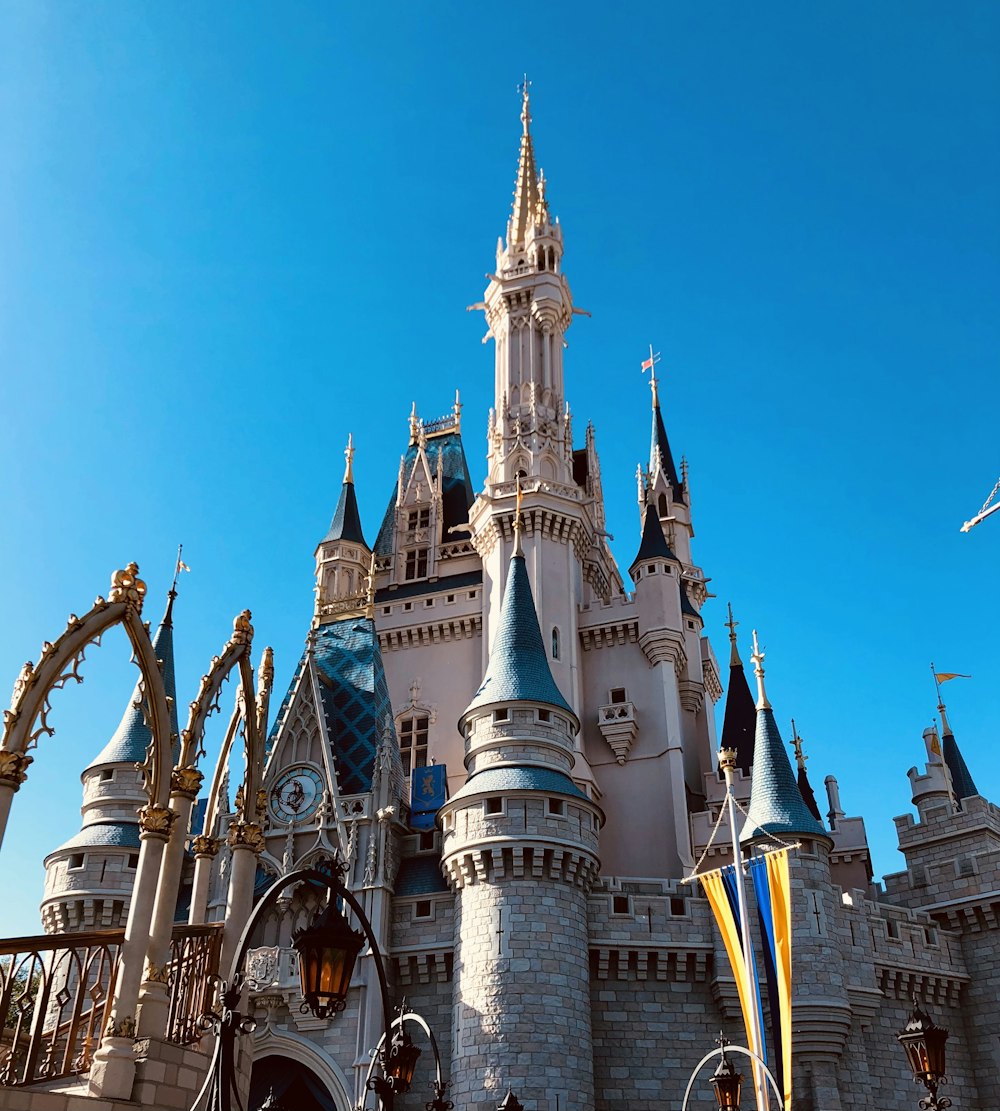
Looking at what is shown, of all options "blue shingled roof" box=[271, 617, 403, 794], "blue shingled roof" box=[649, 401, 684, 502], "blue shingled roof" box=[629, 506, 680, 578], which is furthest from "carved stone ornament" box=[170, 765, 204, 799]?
"blue shingled roof" box=[649, 401, 684, 502]

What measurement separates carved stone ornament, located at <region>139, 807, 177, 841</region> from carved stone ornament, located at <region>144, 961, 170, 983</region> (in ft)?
3.98

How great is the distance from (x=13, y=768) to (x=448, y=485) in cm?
3589

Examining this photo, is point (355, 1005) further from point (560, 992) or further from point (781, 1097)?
point (781, 1097)

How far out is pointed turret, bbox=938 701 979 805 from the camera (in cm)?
3860

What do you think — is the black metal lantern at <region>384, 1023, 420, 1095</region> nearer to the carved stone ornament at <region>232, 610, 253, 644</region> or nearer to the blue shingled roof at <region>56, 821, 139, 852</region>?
the carved stone ornament at <region>232, 610, 253, 644</region>

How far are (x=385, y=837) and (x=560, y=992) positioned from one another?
5940 millimetres

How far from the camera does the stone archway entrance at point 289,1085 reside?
82.1 feet

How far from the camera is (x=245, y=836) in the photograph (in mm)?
13000

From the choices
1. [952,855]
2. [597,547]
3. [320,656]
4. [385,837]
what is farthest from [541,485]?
[952,855]

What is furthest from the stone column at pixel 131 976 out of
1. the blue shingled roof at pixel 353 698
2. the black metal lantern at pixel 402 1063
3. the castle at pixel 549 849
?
the blue shingled roof at pixel 353 698

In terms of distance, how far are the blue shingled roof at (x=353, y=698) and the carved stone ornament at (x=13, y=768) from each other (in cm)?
1935

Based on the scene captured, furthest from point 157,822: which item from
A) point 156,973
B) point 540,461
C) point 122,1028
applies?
point 540,461

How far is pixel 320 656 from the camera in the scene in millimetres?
33844

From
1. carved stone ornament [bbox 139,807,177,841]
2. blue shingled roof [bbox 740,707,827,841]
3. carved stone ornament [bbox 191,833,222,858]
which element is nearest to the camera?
carved stone ornament [bbox 139,807,177,841]
